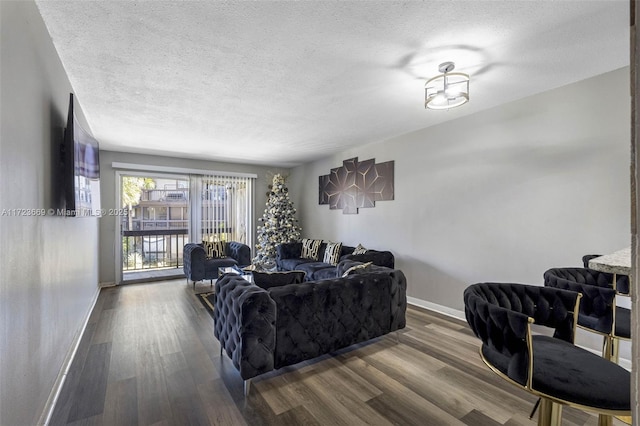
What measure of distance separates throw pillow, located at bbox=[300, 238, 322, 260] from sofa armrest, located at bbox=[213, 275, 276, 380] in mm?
3223

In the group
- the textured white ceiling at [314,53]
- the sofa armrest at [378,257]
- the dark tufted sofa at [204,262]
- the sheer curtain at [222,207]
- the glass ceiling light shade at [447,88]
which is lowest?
the dark tufted sofa at [204,262]

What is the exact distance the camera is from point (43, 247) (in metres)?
1.83

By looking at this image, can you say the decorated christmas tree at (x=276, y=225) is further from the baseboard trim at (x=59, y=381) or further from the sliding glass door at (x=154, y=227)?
the baseboard trim at (x=59, y=381)

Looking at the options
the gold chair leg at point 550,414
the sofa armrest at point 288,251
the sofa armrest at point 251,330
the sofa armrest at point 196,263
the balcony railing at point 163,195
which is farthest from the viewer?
the balcony railing at point 163,195

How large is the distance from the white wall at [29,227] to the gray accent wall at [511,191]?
11.6ft

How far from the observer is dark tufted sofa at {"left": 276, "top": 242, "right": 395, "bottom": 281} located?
4348mm

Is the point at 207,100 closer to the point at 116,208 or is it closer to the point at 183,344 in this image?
the point at 183,344

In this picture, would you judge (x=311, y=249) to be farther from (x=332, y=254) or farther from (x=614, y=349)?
(x=614, y=349)

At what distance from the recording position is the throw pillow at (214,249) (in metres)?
5.65

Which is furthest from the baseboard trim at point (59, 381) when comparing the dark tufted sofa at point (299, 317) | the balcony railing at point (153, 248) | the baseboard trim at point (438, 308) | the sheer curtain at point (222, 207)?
the baseboard trim at point (438, 308)

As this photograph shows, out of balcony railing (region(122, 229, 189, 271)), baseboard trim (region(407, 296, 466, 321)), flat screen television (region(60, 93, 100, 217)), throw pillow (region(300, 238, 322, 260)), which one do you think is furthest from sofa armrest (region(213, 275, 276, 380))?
balcony railing (region(122, 229, 189, 271))

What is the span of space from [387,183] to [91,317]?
4513 millimetres

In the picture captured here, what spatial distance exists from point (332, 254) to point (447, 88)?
3.41m

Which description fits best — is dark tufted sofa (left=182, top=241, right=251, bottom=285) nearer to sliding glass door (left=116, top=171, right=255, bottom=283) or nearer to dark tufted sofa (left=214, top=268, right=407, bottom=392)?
sliding glass door (left=116, top=171, right=255, bottom=283)
